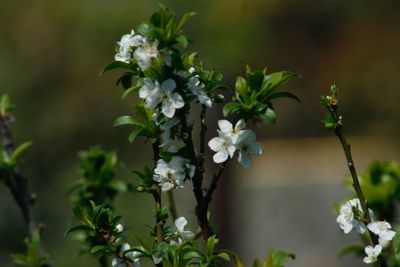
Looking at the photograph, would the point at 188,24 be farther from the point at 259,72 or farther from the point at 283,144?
the point at 259,72

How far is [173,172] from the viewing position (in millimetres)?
1321

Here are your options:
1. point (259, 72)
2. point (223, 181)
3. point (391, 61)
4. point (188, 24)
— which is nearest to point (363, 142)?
point (391, 61)

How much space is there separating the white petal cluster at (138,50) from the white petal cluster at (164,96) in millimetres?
32

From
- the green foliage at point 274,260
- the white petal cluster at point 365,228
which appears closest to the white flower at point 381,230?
the white petal cluster at point 365,228

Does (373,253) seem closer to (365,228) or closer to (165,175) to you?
(365,228)

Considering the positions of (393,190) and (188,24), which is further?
(188,24)

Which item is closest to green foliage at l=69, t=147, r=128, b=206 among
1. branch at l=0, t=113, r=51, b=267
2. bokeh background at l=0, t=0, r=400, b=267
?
branch at l=0, t=113, r=51, b=267

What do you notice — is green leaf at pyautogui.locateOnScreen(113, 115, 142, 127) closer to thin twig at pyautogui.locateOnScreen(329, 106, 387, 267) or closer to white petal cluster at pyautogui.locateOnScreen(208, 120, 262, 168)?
white petal cluster at pyautogui.locateOnScreen(208, 120, 262, 168)

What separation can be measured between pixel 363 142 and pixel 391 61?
127 cm

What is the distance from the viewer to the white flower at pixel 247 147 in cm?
128

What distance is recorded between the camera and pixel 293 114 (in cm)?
1246

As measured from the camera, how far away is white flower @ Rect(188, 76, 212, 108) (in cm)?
126

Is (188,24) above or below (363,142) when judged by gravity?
above

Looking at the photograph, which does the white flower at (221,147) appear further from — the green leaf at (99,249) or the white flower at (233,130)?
the green leaf at (99,249)
